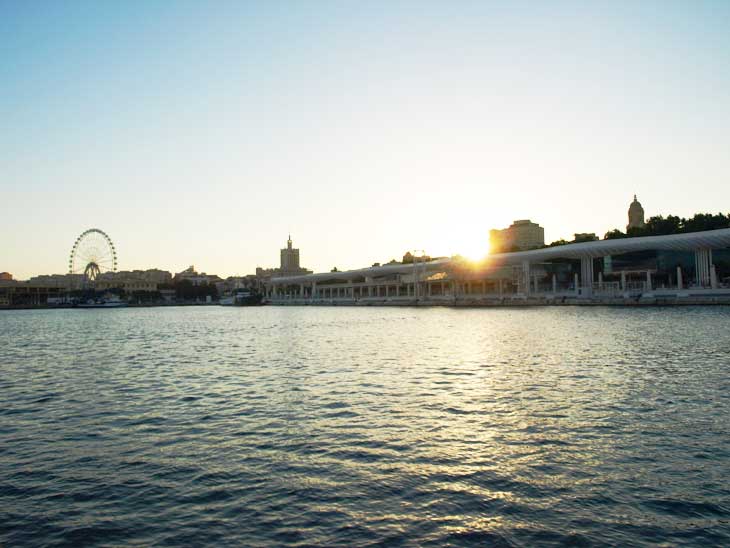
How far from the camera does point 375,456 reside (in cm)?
1469

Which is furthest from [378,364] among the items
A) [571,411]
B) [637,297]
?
[637,297]

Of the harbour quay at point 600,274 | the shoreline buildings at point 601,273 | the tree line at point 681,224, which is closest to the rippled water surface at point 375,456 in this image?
the harbour quay at point 600,274

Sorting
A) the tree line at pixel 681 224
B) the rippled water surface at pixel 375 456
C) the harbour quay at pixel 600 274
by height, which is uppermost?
the tree line at pixel 681 224

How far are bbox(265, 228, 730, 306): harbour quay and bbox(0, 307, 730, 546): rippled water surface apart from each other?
Answer: 79788 millimetres

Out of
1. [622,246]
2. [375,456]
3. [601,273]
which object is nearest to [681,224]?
[601,273]

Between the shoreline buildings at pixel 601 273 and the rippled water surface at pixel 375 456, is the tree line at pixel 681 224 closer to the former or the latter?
the shoreline buildings at pixel 601 273

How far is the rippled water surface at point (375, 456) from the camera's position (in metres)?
10.5

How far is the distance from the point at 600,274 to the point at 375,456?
118m

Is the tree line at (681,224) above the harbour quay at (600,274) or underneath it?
above

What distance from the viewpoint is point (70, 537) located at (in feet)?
34.1

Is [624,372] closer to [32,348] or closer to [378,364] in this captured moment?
[378,364]

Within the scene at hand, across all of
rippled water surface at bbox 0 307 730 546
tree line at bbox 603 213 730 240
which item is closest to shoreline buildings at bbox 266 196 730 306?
tree line at bbox 603 213 730 240

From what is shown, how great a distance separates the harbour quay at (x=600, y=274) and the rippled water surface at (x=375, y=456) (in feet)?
262

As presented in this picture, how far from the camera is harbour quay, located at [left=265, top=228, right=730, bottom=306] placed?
10131 cm
